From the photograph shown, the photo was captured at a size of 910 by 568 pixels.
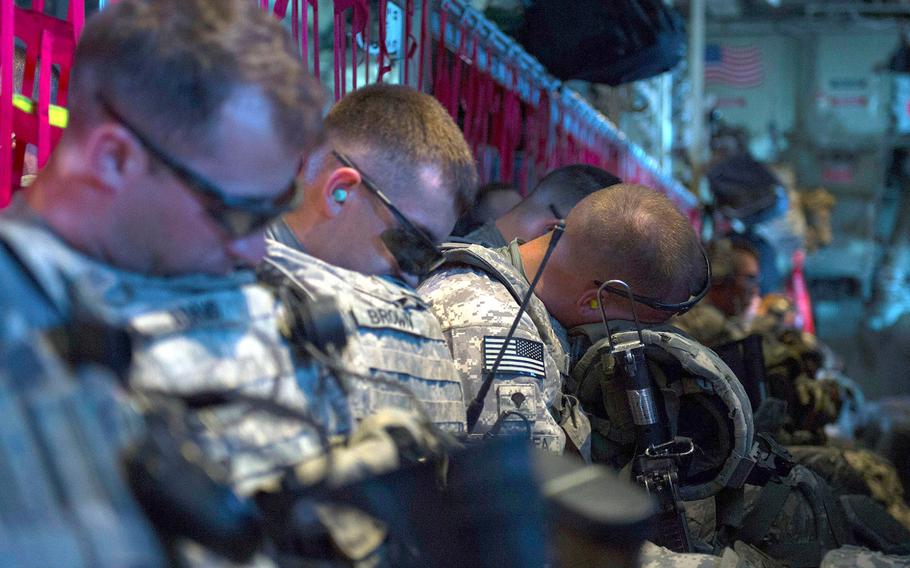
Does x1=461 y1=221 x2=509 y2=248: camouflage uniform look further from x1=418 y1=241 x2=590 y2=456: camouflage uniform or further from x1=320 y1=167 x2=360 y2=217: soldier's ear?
x1=320 y1=167 x2=360 y2=217: soldier's ear

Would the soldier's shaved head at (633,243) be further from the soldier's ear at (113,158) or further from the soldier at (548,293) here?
the soldier's ear at (113,158)

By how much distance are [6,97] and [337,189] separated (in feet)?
1.67

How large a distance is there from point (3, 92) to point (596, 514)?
1.06 metres

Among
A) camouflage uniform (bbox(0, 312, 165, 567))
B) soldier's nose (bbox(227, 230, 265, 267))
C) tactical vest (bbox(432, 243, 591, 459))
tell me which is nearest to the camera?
camouflage uniform (bbox(0, 312, 165, 567))

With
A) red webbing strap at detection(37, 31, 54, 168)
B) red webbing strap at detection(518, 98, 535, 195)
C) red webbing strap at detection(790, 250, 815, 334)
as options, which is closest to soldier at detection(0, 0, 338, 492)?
red webbing strap at detection(37, 31, 54, 168)

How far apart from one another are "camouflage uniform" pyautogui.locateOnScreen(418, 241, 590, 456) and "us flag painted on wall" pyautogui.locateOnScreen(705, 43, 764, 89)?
10637 millimetres

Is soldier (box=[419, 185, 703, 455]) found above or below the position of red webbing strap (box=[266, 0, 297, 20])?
below

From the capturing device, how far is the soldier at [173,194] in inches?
41.7

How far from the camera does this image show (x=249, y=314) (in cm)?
120

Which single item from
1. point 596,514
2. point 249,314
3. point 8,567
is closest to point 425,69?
point 249,314

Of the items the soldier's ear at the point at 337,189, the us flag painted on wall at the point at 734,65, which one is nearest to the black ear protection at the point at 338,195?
the soldier's ear at the point at 337,189

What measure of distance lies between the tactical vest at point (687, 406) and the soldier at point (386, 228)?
2.20ft

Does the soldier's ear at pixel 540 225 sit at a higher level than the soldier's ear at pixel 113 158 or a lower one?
lower

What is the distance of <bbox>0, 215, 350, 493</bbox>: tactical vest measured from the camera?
3.39 ft
